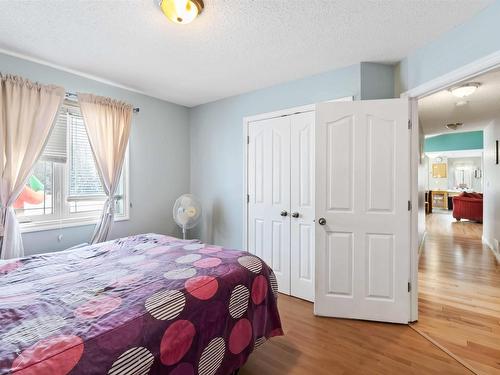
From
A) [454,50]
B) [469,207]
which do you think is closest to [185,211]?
[454,50]

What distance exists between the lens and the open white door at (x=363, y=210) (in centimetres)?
226

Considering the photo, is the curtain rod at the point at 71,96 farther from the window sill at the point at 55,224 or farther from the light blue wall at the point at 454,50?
the light blue wall at the point at 454,50

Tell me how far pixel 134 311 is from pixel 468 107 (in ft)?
17.1

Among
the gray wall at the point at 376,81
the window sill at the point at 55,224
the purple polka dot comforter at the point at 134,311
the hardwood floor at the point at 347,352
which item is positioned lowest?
the hardwood floor at the point at 347,352

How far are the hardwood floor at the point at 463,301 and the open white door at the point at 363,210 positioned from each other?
14.1 inches

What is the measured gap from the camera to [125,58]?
2.36 metres

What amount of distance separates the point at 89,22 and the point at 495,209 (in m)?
6.13

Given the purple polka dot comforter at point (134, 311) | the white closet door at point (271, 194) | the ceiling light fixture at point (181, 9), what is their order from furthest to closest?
the white closet door at point (271, 194)
the ceiling light fixture at point (181, 9)
the purple polka dot comforter at point (134, 311)

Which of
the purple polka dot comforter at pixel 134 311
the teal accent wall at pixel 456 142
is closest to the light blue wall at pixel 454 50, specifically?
the purple polka dot comforter at pixel 134 311

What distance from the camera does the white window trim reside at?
2.40 meters

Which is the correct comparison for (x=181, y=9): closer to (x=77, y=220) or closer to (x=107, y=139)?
(x=107, y=139)

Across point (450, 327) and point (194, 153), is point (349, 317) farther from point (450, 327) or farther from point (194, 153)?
point (194, 153)

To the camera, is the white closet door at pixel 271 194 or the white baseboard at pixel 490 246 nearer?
the white closet door at pixel 271 194

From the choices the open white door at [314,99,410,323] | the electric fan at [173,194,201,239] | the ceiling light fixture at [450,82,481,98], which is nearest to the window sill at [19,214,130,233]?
the electric fan at [173,194,201,239]
